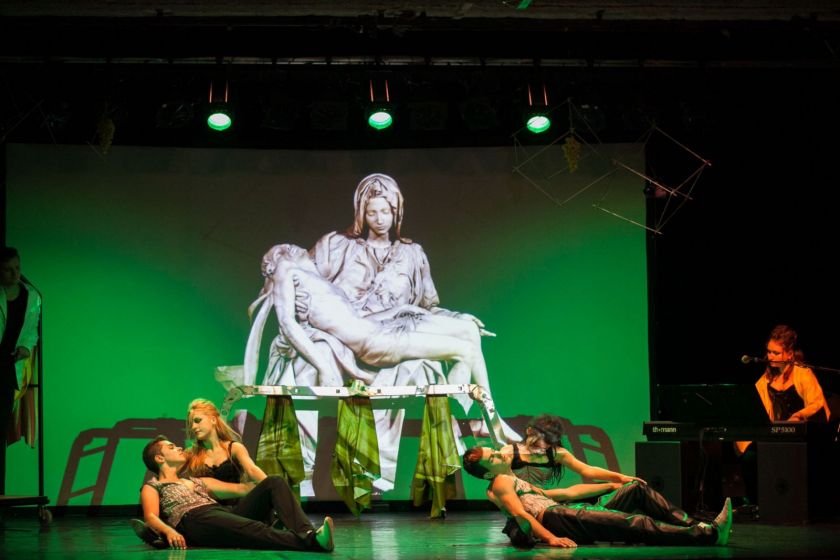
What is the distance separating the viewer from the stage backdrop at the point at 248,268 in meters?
8.19

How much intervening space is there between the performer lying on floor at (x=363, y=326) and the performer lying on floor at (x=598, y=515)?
2.66 meters

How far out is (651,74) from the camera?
7.96 metres

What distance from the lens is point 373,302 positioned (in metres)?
8.41

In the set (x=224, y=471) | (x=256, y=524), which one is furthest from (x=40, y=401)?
(x=256, y=524)

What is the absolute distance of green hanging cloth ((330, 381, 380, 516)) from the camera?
7.50 meters

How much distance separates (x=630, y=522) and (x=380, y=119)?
3.81 meters

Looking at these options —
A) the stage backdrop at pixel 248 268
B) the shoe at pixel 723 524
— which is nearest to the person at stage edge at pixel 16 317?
the stage backdrop at pixel 248 268

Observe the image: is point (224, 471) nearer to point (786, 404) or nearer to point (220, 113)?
point (220, 113)

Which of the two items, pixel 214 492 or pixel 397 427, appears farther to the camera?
pixel 397 427

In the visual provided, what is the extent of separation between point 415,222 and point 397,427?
1715 millimetres

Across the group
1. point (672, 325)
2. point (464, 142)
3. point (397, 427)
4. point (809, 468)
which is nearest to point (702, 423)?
point (809, 468)

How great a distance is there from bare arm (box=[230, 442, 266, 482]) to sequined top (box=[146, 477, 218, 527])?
9.6 inches

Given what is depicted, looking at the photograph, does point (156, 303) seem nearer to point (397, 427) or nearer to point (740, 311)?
point (397, 427)

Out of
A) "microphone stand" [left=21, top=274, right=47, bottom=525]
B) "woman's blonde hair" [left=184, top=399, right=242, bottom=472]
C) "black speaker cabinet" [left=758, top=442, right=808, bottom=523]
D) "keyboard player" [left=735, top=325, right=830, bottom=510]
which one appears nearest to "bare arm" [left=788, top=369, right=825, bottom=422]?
"keyboard player" [left=735, top=325, right=830, bottom=510]
